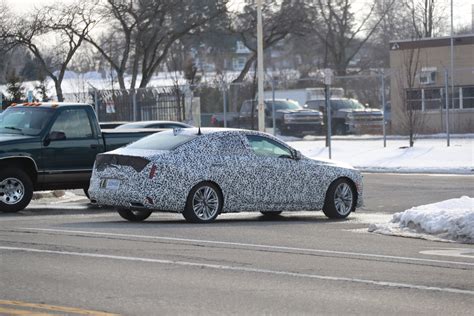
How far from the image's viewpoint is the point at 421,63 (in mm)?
50125

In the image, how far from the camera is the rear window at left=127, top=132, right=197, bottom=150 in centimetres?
1608

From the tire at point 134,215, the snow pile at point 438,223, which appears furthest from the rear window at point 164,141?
the snow pile at point 438,223

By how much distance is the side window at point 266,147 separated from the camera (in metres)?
16.8

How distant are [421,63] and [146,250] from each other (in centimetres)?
3952

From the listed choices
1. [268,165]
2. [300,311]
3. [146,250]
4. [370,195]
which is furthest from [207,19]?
[300,311]

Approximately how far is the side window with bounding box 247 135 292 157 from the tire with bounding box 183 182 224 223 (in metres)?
1.19

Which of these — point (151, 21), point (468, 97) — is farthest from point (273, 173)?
point (151, 21)

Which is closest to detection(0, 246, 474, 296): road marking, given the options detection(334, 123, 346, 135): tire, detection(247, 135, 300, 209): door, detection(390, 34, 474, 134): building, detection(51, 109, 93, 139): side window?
detection(247, 135, 300, 209): door

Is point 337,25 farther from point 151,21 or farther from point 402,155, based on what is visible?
point 402,155

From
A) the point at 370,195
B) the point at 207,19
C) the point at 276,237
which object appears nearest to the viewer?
the point at 276,237

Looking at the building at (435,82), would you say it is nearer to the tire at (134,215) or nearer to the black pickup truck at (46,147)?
the black pickup truck at (46,147)

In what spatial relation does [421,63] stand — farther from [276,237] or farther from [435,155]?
[276,237]

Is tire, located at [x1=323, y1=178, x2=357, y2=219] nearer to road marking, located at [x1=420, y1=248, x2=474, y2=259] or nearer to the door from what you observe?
the door

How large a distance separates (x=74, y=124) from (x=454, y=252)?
28.3 ft
